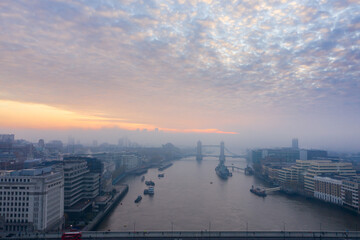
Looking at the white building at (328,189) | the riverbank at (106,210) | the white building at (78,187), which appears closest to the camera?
the riverbank at (106,210)

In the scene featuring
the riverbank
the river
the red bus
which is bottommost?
the river

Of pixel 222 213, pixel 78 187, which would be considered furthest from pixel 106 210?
pixel 222 213

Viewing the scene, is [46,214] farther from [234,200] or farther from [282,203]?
[282,203]

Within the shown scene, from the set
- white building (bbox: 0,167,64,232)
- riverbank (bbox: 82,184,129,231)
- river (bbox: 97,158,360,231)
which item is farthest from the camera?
river (bbox: 97,158,360,231)

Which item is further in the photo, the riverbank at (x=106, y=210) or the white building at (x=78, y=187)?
the white building at (x=78, y=187)

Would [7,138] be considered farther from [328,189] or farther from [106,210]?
[328,189]

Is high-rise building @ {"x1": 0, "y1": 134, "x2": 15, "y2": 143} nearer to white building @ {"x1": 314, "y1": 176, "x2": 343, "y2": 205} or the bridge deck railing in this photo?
the bridge deck railing

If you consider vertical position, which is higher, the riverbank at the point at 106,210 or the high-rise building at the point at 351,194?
the high-rise building at the point at 351,194

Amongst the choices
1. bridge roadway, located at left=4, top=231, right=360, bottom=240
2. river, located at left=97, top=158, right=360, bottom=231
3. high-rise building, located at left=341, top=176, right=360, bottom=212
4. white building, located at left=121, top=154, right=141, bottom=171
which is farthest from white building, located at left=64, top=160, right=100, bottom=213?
white building, located at left=121, top=154, right=141, bottom=171

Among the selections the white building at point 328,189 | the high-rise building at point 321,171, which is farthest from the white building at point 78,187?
the high-rise building at point 321,171

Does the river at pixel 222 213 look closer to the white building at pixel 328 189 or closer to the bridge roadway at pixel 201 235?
the white building at pixel 328 189

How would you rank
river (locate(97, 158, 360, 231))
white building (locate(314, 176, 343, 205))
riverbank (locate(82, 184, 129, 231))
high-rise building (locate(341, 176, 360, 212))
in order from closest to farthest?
riverbank (locate(82, 184, 129, 231))
river (locate(97, 158, 360, 231))
high-rise building (locate(341, 176, 360, 212))
white building (locate(314, 176, 343, 205))

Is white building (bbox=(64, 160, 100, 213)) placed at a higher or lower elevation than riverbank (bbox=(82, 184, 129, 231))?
higher
